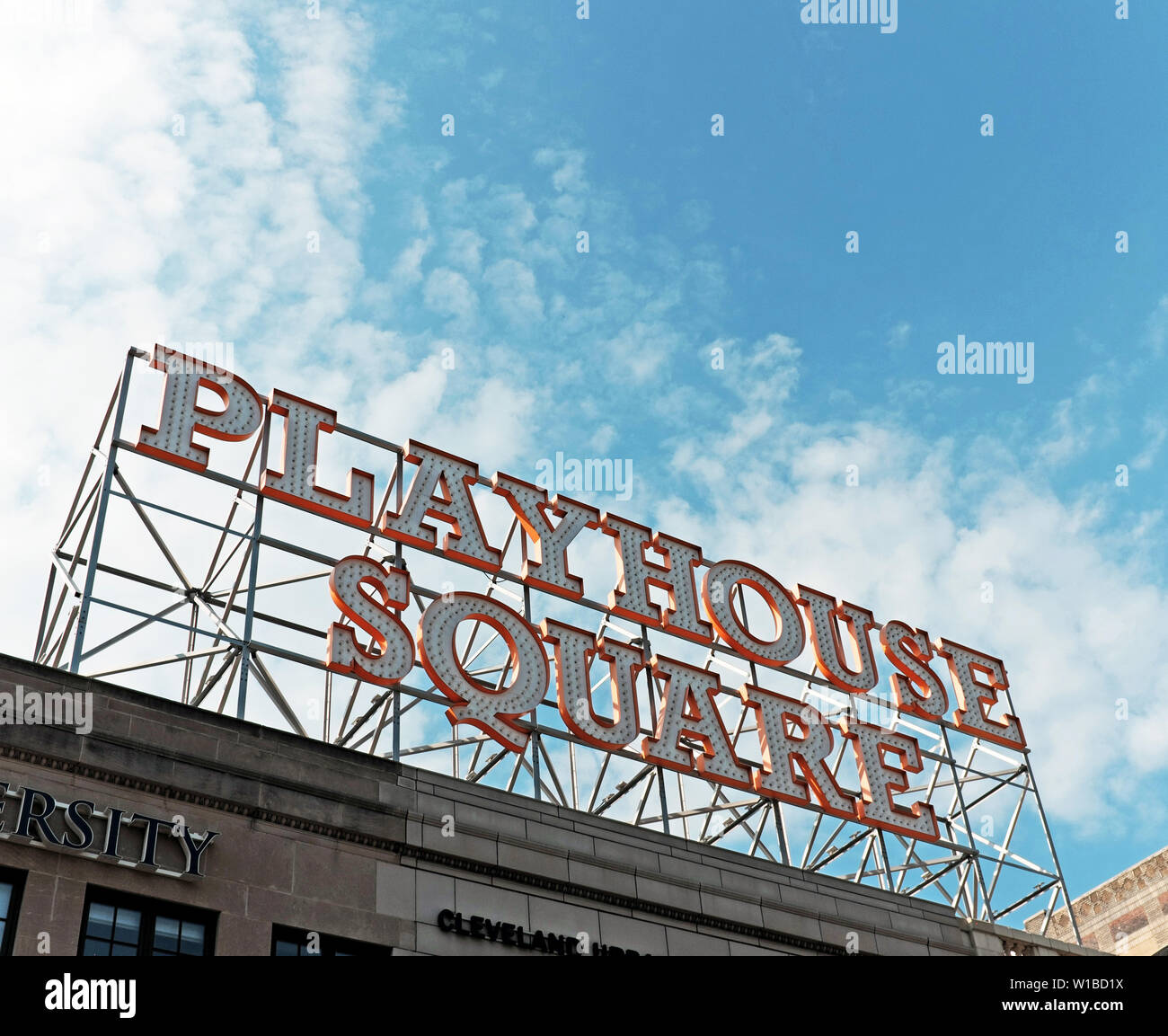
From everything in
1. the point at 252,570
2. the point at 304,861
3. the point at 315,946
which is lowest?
the point at 315,946

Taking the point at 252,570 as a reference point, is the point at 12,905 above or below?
below

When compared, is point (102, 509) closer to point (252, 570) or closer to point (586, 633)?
point (252, 570)

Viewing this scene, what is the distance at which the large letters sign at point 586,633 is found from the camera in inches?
954

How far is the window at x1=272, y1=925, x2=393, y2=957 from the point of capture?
18.8 meters

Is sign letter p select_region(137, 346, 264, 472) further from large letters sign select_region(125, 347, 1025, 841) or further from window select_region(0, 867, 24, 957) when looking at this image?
window select_region(0, 867, 24, 957)

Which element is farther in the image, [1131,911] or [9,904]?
[1131,911]

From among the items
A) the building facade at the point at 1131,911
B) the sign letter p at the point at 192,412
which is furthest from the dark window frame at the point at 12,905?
the building facade at the point at 1131,911

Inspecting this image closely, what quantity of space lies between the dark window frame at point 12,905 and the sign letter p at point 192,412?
8822 millimetres

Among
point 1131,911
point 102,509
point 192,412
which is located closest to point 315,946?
point 102,509

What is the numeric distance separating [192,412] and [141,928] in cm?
1011

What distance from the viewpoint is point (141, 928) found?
699 inches
